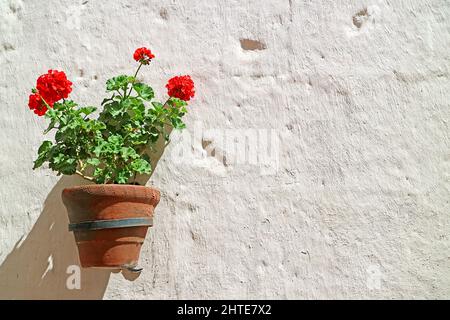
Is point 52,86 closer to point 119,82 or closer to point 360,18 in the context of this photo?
point 119,82

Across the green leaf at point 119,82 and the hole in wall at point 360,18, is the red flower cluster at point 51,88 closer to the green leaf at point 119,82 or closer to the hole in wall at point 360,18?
the green leaf at point 119,82

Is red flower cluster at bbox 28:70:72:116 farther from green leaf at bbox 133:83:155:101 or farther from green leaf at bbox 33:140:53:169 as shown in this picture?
green leaf at bbox 133:83:155:101

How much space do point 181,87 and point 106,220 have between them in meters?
0.64

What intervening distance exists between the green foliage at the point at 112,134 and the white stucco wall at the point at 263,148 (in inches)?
7.3

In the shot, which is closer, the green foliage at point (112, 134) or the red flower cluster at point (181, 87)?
the green foliage at point (112, 134)

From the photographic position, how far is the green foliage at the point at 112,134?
95.5 inches

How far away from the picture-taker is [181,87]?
2.55m

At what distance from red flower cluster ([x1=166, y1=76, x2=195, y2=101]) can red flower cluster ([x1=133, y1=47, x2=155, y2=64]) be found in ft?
0.43

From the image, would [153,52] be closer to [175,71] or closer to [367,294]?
[175,71]

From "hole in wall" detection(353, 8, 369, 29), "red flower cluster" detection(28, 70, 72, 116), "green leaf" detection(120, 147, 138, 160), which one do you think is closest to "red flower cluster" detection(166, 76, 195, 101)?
"green leaf" detection(120, 147, 138, 160)

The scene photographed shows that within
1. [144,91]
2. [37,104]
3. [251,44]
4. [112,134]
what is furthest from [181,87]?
[37,104]

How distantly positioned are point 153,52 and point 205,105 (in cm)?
35

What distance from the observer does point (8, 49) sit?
2871 mm

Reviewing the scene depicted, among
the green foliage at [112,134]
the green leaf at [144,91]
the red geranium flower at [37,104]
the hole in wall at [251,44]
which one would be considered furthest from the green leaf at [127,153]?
the hole in wall at [251,44]
